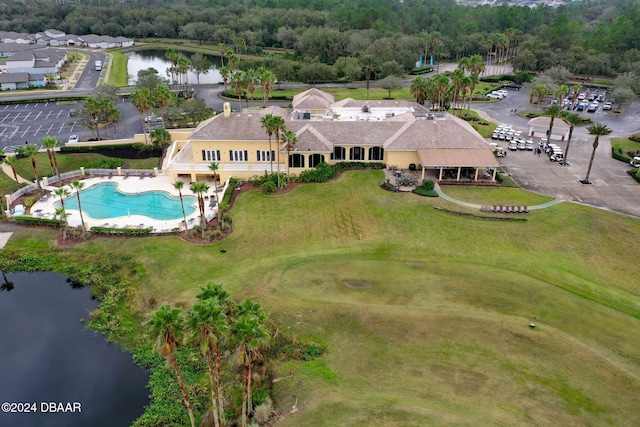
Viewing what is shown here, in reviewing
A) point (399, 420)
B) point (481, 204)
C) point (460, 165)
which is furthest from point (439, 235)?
point (399, 420)

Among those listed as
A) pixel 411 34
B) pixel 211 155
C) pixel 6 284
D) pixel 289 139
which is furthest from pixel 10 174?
pixel 411 34

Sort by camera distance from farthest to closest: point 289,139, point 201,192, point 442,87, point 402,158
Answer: point 442,87
point 402,158
point 289,139
point 201,192

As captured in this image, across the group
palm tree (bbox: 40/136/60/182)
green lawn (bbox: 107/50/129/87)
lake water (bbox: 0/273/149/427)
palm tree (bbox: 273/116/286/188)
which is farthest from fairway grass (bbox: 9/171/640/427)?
green lawn (bbox: 107/50/129/87)

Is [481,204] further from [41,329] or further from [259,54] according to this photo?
[259,54]

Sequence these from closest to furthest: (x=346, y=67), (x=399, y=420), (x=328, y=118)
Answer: (x=399, y=420), (x=328, y=118), (x=346, y=67)

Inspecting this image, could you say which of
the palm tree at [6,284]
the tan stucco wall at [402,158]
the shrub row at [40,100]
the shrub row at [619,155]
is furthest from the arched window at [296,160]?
the shrub row at [40,100]

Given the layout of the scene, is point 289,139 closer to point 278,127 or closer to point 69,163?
point 278,127

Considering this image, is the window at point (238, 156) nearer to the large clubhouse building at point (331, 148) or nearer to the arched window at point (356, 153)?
the large clubhouse building at point (331, 148)
